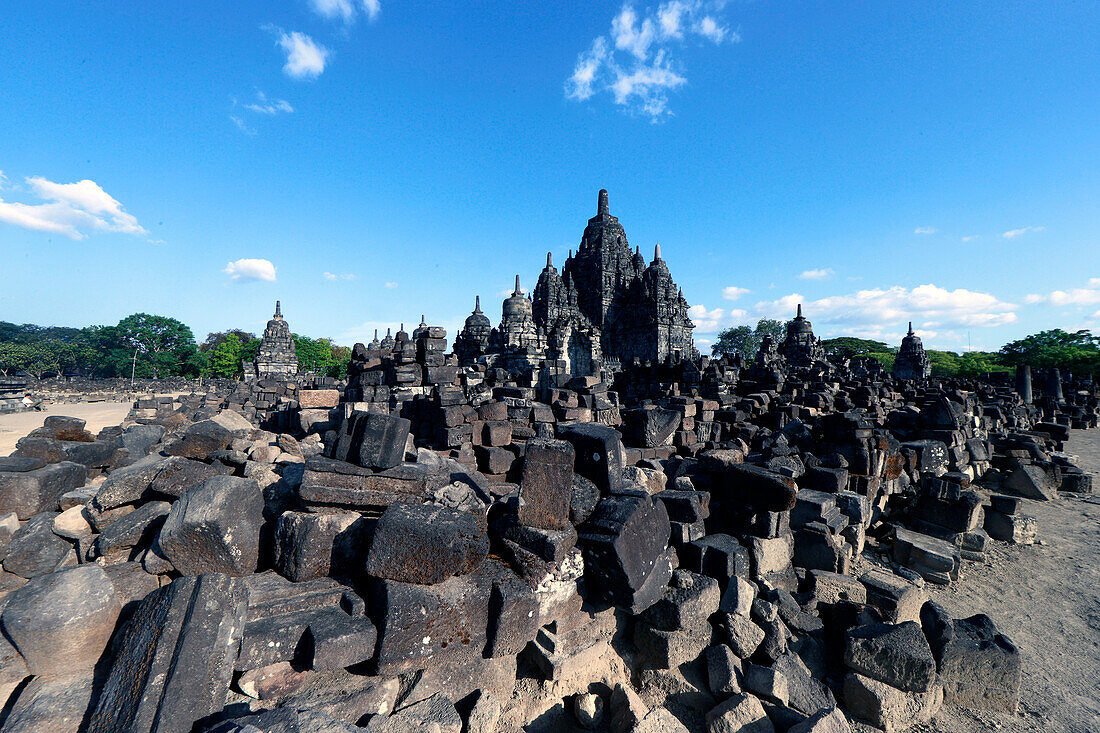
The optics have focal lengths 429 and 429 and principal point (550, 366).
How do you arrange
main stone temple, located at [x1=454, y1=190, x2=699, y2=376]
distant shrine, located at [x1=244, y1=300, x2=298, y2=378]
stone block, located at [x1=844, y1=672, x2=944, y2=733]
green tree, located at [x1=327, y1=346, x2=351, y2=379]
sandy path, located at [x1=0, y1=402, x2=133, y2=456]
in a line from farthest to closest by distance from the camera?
green tree, located at [x1=327, y1=346, x2=351, y2=379]
distant shrine, located at [x1=244, y1=300, x2=298, y2=378]
main stone temple, located at [x1=454, y1=190, x2=699, y2=376]
sandy path, located at [x1=0, y1=402, x2=133, y2=456]
stone block, located at [x1=844, y1=672, x2=944, y2=733]

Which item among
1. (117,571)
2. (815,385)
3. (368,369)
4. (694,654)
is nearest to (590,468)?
(694,654)

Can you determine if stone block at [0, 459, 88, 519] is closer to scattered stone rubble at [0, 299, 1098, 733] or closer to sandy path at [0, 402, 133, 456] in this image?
scattered stone rubble at [0, 299, 1098, 733]

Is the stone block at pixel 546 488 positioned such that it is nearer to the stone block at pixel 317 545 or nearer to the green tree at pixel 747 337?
the stone block at pixel 317 545

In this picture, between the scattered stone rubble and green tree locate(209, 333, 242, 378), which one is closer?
the scattered stone rubble

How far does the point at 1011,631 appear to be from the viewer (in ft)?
14.3

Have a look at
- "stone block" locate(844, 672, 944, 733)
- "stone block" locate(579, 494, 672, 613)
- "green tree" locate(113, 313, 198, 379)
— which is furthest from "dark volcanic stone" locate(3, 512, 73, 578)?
"green tree" locate(113, 313, 198, 379)

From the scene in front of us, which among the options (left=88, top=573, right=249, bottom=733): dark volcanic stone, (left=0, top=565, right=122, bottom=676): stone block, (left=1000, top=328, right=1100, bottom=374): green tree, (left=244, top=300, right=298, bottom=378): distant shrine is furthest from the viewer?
(left=1000, top=328, right=1100, bottom=374): green tree

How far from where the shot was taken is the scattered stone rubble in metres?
2.27

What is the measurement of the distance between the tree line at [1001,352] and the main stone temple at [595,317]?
6.56 meters

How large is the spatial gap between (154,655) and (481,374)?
12.4 meters

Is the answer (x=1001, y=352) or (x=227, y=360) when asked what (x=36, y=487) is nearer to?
(x=227, y=360)

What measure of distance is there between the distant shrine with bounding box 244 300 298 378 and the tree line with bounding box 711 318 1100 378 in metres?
31.6

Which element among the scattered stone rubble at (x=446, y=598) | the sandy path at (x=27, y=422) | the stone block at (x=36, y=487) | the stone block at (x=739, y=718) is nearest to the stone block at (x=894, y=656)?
the scattered stone rubble at (x=446, y=598)

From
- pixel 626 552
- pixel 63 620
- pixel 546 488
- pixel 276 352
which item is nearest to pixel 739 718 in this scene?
pixel 626 552
